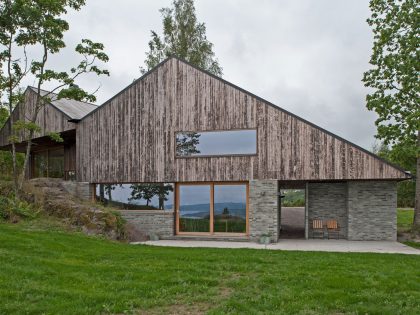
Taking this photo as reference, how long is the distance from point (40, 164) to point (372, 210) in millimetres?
18259

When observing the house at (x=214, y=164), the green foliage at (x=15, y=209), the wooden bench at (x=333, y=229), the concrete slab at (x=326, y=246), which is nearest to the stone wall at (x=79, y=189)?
the house at (x=214, y=164)

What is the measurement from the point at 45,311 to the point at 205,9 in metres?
27.8

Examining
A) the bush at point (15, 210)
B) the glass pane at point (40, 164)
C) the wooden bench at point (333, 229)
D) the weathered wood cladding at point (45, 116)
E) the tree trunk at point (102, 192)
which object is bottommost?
the wooden bench at point (333, 229)

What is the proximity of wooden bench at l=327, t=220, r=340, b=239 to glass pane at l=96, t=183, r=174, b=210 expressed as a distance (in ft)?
21.9

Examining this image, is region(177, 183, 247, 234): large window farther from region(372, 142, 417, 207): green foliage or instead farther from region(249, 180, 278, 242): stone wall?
region(372, 142, 417, 207): green foliage

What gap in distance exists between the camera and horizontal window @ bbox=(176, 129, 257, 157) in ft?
52.3

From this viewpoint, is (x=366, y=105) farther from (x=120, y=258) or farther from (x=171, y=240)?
(x=120, y=258)

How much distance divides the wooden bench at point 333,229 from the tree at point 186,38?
1624cm

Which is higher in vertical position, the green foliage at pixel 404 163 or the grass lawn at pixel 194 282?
the green foliage at pixel 404 163

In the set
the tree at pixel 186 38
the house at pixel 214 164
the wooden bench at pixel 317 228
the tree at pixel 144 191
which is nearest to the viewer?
the house at pixel 214 164

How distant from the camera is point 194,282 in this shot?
772cm

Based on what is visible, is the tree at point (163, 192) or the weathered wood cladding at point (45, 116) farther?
the weathered wood cladding at point (45, 116)

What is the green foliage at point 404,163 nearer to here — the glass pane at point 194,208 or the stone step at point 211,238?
the stone step at point 211,238

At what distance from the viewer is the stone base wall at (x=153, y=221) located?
16844mm
